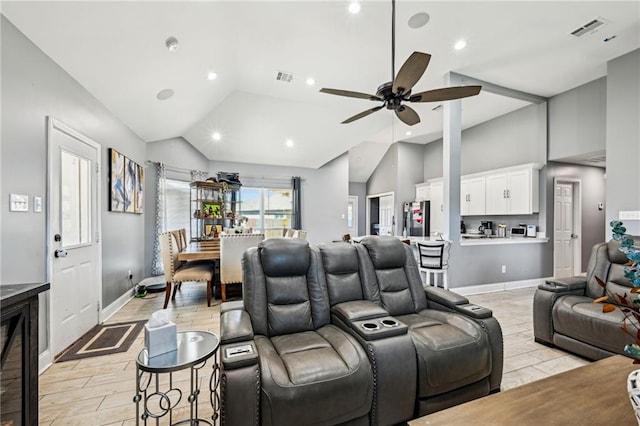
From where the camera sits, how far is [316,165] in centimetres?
787

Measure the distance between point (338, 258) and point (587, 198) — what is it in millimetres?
6540

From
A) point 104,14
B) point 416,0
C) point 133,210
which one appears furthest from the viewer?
point 133,210

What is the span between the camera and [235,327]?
66.4 inches

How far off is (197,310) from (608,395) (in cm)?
400

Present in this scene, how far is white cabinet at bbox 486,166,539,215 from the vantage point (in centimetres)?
545

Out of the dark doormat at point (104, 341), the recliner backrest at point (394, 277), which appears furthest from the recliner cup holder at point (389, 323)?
the dark doormat at point (104, 341)

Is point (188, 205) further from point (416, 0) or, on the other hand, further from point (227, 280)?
point (416, 0)

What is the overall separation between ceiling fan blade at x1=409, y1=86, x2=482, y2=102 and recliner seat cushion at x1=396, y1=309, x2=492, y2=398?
186 centimetres

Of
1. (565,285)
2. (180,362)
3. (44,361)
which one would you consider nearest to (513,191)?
(565,285)

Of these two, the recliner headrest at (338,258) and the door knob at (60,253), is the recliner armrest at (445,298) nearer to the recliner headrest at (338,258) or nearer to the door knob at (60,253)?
the recliner headrest at (338,258)

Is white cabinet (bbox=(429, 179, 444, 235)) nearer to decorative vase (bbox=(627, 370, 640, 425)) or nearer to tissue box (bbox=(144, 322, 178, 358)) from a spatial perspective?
decorative vase (bbox=(627, 370, 640, 425))

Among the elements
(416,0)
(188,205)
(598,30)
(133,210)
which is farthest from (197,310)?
(598,30)

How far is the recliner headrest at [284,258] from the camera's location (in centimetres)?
208

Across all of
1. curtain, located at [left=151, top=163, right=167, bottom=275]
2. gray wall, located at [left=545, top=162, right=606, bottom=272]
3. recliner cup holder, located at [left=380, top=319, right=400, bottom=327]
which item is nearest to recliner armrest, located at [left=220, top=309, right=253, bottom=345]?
recliner cup holder, located at [left=380, top=319, right=400, bottom=327]
